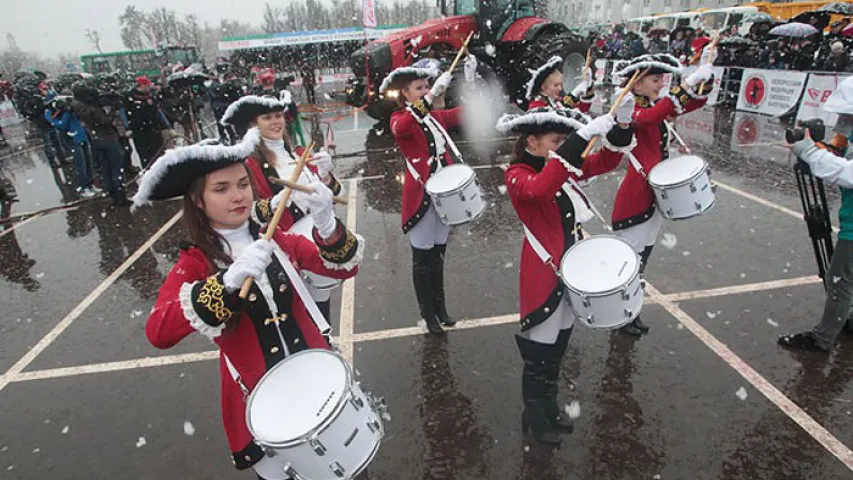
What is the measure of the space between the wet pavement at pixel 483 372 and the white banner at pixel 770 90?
7258 mm

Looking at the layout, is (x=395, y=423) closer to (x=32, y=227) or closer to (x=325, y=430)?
(x=325, y=430)

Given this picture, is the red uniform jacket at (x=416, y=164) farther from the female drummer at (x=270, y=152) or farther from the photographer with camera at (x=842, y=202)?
the photographer with camera at (x=842, y=202)

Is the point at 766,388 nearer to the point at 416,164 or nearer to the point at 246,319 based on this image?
the point at 416,164

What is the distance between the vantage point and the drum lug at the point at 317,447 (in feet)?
5.93

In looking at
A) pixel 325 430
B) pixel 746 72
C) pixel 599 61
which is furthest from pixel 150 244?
pixel 599 61

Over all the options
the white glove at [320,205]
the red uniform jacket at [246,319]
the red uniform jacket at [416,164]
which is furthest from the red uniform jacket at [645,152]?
the white glove at [320,205]

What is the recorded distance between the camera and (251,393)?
203cm

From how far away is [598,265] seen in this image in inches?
110

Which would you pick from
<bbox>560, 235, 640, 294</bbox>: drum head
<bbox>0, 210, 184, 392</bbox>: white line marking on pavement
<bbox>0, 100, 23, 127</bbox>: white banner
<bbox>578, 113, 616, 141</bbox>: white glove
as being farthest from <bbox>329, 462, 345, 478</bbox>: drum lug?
<bbox>0, 100, 23, 127</bbox>: white banner

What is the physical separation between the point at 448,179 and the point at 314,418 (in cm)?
259

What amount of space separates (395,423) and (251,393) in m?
1.64

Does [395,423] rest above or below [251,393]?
below

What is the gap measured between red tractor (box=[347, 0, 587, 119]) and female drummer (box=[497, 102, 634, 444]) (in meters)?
11.0

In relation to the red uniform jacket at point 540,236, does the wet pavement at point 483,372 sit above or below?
below
